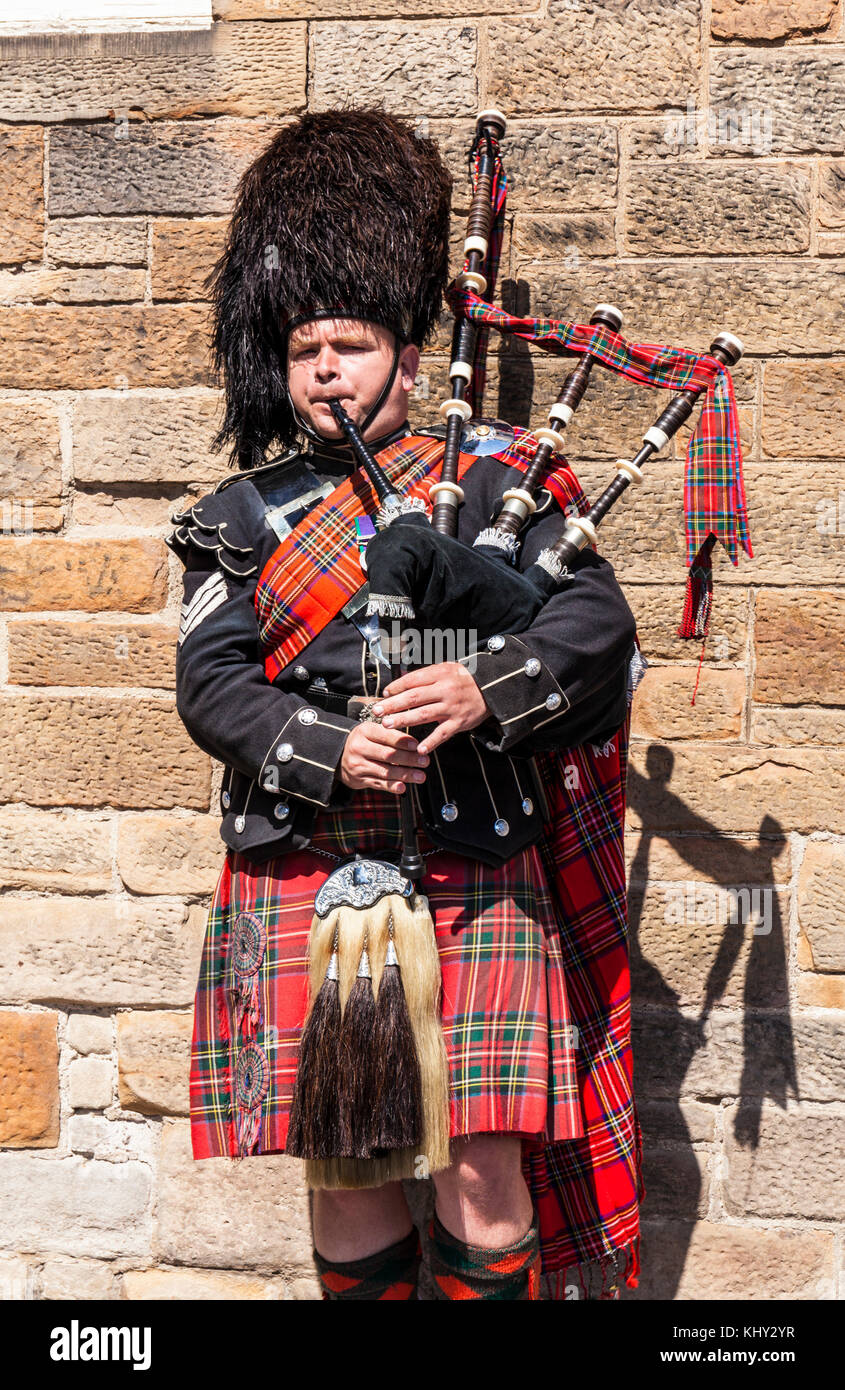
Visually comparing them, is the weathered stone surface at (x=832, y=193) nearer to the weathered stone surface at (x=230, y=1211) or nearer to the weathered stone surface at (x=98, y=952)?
the weathered stone surface at (x=98, y=952)

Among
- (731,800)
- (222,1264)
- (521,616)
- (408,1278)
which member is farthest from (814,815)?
(222,1264)

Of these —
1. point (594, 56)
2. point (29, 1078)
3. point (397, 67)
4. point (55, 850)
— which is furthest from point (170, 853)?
point (594, 56)

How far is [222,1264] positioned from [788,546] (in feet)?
6.28

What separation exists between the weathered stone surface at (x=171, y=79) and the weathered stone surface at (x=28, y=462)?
600mm

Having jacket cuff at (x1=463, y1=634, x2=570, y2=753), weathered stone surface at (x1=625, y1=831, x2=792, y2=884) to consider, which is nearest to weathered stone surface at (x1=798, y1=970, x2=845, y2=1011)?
weathered stone surface at (x1=625, y1=831, x2=792, y2=884)

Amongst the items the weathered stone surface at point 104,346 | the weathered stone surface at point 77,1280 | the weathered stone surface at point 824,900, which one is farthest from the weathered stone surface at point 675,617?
the weathered stone surface at point 77,1280

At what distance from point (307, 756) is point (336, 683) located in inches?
Result: 6.5

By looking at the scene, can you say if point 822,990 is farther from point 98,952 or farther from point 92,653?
point 92,653

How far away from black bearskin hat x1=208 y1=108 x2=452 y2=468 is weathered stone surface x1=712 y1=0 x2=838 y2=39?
2.40ft

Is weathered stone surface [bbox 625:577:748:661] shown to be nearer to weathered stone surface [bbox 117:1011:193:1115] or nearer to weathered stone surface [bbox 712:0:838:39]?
weathered stone surface [bbox 712:0:838:39]

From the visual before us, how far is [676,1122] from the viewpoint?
2.76m

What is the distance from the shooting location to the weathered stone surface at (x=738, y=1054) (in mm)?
2713

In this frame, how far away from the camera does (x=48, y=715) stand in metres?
2.84

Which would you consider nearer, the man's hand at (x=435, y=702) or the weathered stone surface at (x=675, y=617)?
the man's hand at (x=435, y=702)
